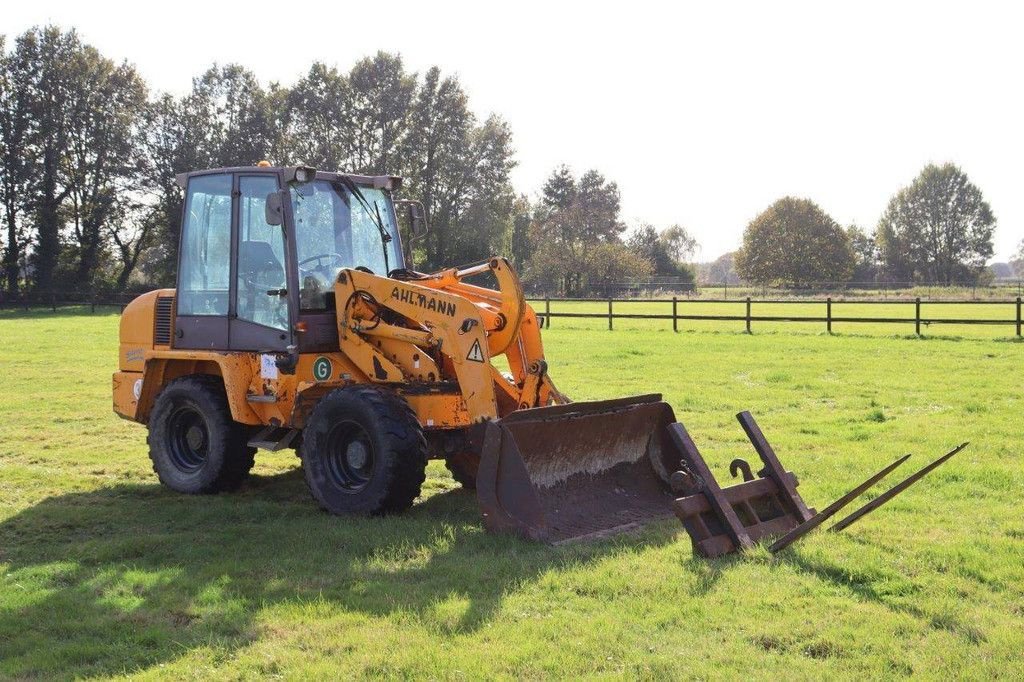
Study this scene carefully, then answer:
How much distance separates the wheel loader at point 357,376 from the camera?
7.59m

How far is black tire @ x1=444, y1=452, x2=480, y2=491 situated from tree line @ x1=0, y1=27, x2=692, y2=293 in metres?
47.3

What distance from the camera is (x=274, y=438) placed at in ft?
29.0

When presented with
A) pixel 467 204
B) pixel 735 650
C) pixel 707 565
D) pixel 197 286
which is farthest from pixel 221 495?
pixel 467 204

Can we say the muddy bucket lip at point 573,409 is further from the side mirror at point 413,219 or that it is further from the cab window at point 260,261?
the side mirror at point 413,219

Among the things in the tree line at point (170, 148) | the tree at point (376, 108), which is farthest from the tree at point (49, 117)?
the tree at point (376, 108)

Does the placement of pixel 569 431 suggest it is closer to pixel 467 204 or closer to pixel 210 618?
pixel 210 618

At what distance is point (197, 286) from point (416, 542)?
361cm

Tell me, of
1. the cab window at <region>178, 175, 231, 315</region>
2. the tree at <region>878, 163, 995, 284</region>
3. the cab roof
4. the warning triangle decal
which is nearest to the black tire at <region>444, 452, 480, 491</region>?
the warning triangle decal

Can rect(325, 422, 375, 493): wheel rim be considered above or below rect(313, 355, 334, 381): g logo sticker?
below

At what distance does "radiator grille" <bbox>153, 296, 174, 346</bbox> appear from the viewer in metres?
9.62

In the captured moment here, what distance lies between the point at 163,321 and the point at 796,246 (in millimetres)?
83247

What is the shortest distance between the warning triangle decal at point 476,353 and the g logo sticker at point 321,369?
1.46m

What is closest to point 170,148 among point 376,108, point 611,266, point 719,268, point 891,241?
point 376,108

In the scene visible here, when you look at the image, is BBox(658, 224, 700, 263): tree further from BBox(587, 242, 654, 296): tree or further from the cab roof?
the cab roof
